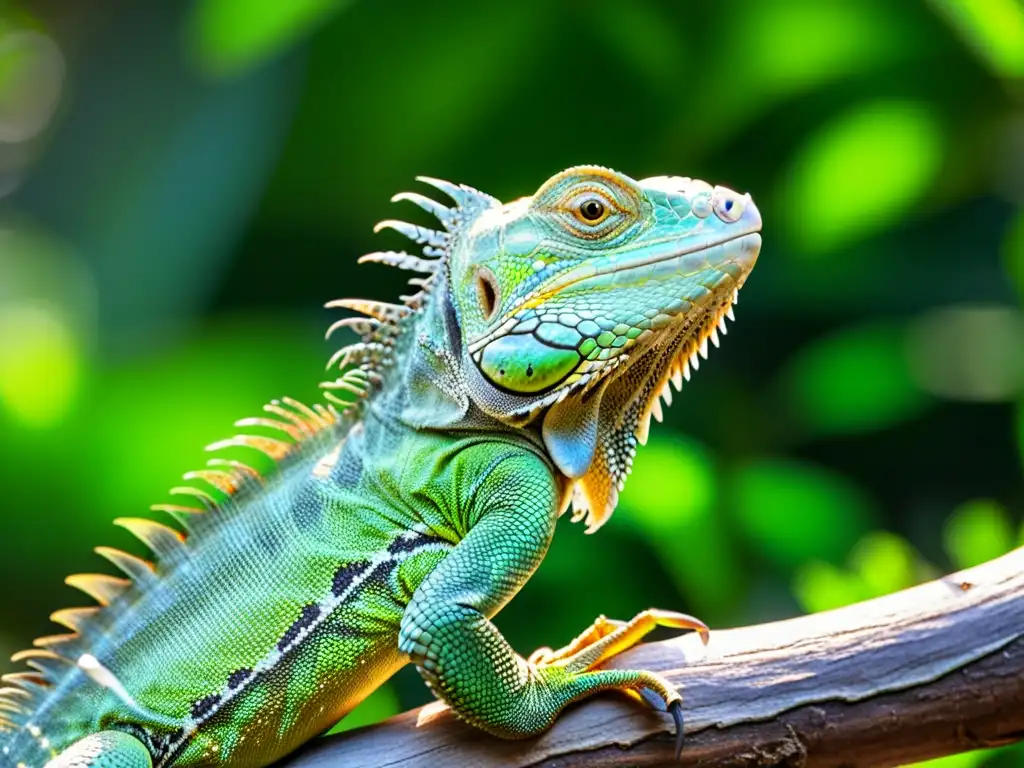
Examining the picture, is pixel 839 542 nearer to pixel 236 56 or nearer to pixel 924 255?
pixel 924 255

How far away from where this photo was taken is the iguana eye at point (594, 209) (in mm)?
2928

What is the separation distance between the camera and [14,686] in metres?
3.29

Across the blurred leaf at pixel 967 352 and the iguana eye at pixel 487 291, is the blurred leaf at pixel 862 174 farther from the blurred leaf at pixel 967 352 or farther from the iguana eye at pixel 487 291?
the iguana eye at pixel 487 291

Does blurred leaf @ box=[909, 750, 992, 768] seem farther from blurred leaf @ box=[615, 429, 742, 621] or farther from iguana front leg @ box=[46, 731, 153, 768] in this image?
iguana front leg @ box=[46, 731, 153, 768]

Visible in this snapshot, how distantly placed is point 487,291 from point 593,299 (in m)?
0.33

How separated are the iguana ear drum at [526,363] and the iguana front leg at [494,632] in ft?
0.78

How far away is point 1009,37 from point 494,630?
3112 millimetres

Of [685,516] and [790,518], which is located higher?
[685,516]

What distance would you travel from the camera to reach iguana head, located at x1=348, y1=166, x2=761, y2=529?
111 inches

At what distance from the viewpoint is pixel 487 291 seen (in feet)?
9.89

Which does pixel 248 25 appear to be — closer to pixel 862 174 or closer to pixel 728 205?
pixel 862 174

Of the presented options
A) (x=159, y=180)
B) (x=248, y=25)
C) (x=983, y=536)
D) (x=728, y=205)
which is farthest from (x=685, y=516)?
(x=159, y=180)

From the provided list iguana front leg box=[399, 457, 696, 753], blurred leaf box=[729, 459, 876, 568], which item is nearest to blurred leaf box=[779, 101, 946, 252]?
blurred leaf box=[729, 459, 876, 568]

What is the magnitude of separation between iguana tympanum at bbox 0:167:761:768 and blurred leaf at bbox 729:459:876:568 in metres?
2.47
